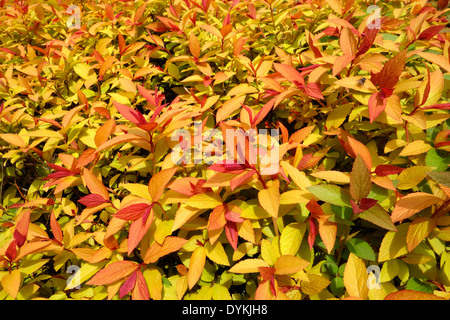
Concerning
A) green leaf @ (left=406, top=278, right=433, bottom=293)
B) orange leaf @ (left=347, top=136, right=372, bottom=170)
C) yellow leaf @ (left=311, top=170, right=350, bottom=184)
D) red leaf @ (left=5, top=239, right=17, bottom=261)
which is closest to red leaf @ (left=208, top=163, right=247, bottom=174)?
yellow leaf @ (left=311, top=170, right=350, bottom=184)

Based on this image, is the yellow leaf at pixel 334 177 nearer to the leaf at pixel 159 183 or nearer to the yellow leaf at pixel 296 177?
the yellow leaf at pixel 296 177

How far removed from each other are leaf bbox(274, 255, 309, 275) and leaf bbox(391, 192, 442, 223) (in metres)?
0.26

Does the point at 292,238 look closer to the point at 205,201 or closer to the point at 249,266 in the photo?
the point at 249,266

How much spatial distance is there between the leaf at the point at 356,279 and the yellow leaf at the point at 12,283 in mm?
938

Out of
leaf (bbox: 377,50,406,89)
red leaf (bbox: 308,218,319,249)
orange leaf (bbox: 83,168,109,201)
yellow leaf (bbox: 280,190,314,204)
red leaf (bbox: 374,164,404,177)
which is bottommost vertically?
red leaf (bbox: 308,218,319,249)

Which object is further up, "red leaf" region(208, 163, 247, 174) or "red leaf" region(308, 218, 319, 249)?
"red leaf" region(208, 163, 247, 174)

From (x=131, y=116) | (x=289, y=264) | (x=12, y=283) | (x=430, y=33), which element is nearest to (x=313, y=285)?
(x=289, y=264)

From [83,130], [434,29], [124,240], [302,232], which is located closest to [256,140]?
[302,232]

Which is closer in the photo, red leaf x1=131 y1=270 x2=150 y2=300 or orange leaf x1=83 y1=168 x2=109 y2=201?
red leaf x1=131 y1=270 x2=150 y2=300

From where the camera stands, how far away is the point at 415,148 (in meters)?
0.85

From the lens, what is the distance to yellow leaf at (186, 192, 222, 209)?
813 mm

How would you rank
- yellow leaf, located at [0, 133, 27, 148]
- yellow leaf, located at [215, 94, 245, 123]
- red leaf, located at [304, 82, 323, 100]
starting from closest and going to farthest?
red leaf, located at [304, 82, 323, 100], yellow leaf, located at [215, 94, 245, 123], yellow leaf, located at [0, 133, 27, 148]

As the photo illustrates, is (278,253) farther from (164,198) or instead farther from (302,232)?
(164,198)

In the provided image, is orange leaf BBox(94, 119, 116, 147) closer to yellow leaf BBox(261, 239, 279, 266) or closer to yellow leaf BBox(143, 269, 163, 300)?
yellow leaf BBox(143, 269, 163, 300)
